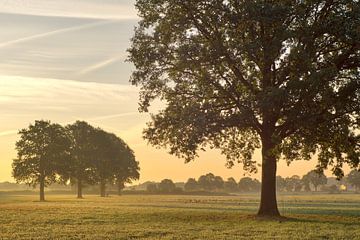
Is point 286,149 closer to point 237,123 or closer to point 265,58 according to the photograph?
point 237,123

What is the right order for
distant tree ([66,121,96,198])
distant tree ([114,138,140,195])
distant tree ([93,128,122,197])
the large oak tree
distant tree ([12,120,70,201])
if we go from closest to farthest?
1. the large oak tree
2. distant tree ([12,120,70,201])
3. distant tree ([66,121,96,198])
4. distant tree ([93,128,122,197])
5. distant tree ([114,138,140,195])

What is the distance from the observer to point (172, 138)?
38.7 metres

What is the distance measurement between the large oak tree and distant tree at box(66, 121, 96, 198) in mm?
73747

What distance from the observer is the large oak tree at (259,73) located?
34312 millimetres

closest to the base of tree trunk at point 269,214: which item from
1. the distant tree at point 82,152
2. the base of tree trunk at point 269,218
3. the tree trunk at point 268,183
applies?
the tree trunk at point 268,183

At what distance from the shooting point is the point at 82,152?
386 feet

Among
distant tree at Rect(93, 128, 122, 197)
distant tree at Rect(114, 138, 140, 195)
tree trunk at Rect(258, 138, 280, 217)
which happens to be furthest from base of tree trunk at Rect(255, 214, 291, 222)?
distant tree at Rect(114, 138, 140, 195)

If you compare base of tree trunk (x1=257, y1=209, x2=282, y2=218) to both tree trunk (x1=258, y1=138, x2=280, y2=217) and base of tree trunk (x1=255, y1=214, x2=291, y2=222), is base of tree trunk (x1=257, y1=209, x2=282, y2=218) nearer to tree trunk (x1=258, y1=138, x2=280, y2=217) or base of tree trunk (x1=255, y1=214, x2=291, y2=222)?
tree trunk (x1=258, y1=138, x2=280, y2=217)

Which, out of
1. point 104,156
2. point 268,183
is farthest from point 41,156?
point 268,183

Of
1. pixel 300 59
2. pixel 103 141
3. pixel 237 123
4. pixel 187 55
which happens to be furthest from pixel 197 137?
pixel 103 141

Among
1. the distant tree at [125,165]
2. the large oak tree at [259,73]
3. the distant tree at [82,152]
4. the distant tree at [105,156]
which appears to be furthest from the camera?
the distant tree at [125,165]

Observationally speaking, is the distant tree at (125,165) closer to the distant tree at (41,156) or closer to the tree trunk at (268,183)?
the distant tree at (41,156)

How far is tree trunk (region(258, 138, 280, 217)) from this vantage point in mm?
39409

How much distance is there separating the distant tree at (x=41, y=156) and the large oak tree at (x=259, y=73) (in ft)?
188
